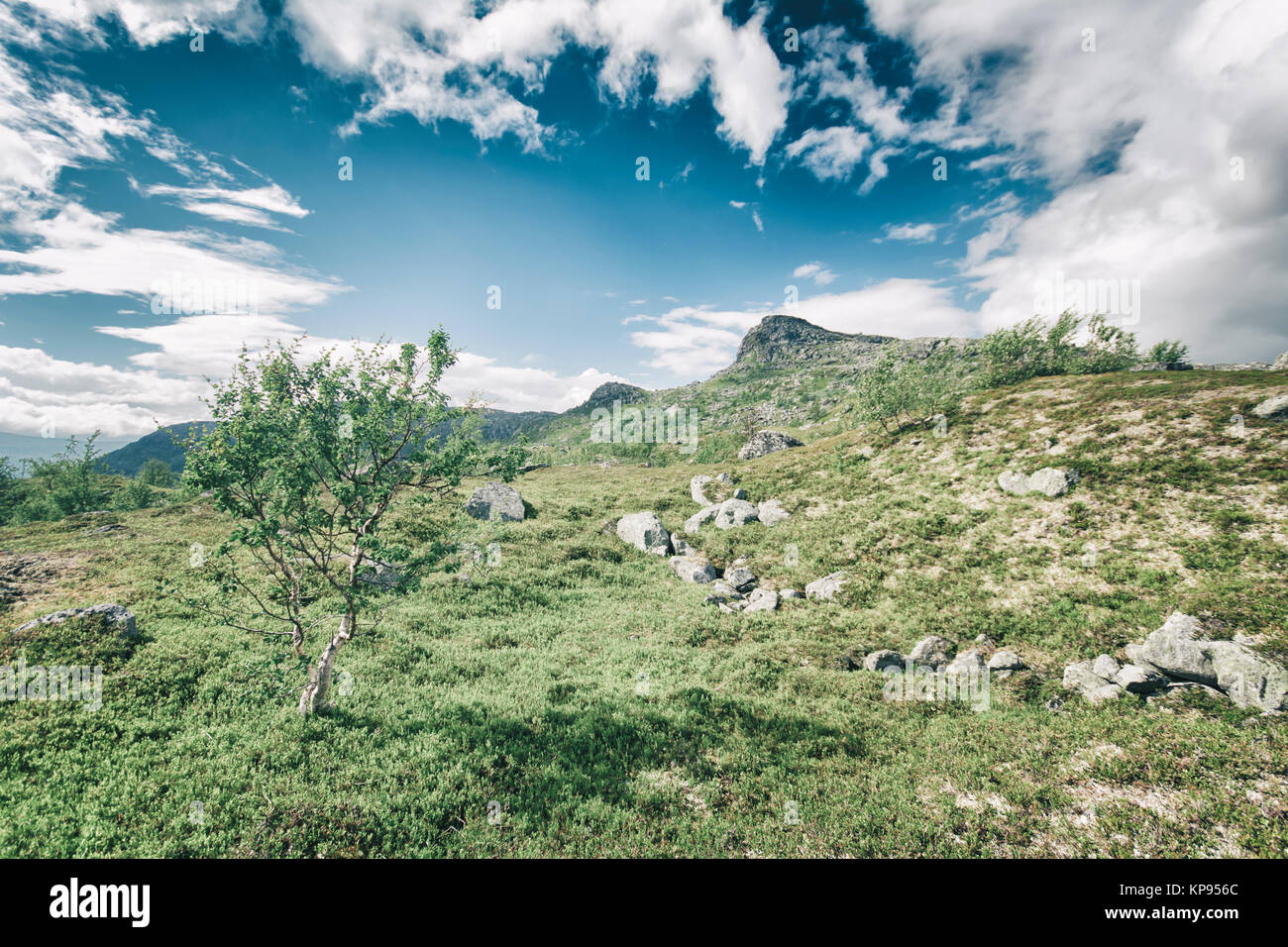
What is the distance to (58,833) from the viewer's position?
7.61 metres

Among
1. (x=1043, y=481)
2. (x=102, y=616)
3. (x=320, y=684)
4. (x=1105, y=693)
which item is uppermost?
(x=1043, y=481)

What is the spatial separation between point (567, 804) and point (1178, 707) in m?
15.8

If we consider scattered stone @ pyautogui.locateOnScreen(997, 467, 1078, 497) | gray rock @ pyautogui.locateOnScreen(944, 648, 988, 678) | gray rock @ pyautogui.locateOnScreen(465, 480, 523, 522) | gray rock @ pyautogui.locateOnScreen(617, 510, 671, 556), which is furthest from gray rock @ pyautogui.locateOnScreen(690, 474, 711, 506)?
gray rock @ pyautogui.locateOnScreen(944, 648, 988, 678)

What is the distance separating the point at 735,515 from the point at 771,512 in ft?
8.96

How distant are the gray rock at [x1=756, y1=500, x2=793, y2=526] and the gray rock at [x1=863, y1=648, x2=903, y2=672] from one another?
15.9 metres

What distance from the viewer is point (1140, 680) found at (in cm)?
1205

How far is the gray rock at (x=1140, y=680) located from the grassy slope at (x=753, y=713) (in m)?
0.93

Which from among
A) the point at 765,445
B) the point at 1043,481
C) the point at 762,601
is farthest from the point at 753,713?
the point at 765,445

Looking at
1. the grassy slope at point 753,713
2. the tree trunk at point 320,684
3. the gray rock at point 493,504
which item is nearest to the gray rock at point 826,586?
the grassy slope at point 753,713

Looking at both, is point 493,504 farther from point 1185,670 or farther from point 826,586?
point 1185,670

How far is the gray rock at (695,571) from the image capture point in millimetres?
26672

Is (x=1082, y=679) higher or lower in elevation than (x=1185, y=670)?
lower

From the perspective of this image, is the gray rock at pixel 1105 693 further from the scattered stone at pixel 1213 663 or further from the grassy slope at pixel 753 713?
the scattered stone at pixel 1213 663
